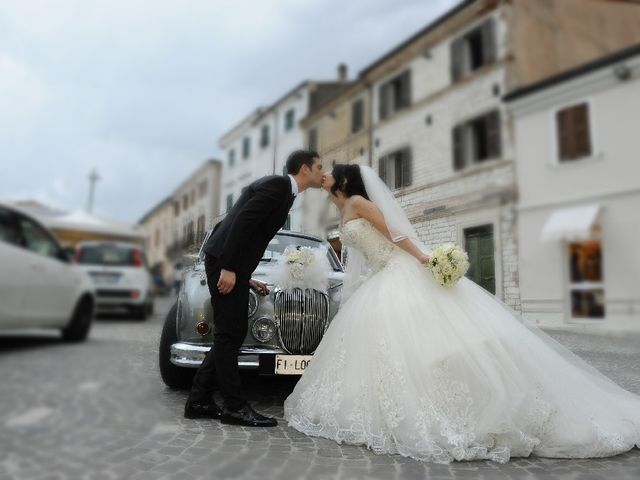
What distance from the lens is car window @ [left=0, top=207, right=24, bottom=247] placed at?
2188mm

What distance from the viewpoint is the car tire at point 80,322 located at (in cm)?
297

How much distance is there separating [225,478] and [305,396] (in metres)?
0.96

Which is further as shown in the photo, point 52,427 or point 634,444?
point 634,444

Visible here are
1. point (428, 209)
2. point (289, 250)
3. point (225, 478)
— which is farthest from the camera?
point (428, 209)

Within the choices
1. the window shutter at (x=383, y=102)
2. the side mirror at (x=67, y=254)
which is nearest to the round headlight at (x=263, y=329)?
the side mirror at (x=67, y=254)

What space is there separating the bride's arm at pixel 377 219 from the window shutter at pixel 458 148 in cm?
1323

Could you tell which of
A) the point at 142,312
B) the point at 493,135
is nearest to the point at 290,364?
the point at 142,312

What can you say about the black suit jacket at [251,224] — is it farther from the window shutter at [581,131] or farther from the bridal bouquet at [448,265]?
the window shutter at [581,131]

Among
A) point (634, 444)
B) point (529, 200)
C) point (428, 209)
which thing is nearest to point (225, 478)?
point (634, 444)

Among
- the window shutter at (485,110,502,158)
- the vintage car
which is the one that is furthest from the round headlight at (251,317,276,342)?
the window shutter at (485,110,502,158)

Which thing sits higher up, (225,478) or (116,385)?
(116,385)

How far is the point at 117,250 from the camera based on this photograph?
3549mm

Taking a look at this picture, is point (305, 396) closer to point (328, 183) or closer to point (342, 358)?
point (342, 358)

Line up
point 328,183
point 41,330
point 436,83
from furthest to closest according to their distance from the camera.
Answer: point 436,83 → point 328,183 → point 41,330
